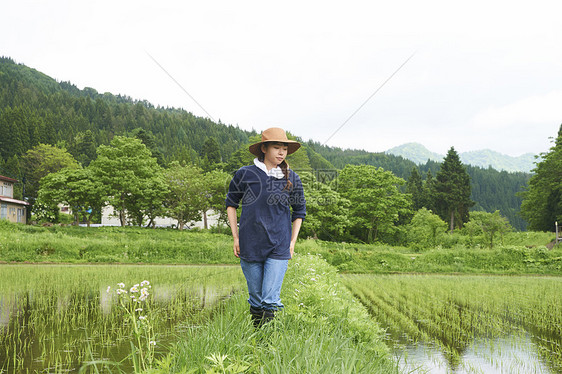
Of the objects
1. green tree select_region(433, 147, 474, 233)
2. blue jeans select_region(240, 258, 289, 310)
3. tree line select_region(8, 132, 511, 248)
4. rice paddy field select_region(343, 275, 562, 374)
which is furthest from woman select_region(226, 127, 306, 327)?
green tree select_region(433, 147, 474, 233)

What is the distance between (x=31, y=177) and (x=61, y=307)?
6326 cm

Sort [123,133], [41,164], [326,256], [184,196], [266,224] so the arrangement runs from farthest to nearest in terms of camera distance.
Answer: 1. [123,133]
2. [41,164]
3. [184,196]
4. [326,256]
5. [266,224]

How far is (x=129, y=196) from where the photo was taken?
44031 millimetres

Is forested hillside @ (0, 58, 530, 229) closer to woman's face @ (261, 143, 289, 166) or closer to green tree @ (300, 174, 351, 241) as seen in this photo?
green tree @ (300, 174, 351, 241)

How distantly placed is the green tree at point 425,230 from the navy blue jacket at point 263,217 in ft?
113

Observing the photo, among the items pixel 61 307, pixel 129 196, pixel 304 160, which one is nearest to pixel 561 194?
pixel 304 160

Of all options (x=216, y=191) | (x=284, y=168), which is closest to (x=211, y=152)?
(x=216, y=191)

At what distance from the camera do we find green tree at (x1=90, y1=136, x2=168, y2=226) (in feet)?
138

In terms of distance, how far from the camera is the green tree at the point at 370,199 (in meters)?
46.5

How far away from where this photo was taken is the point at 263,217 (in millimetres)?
3986

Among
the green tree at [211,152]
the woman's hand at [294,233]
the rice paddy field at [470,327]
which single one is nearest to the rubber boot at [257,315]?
the woman's hand at [294,233]

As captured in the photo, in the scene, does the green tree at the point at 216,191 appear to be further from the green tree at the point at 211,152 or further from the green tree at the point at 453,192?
the green tree at the point at 453,192

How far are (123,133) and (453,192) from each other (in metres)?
74.2

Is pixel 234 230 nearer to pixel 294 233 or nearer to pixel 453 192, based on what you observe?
pixel 294 233
